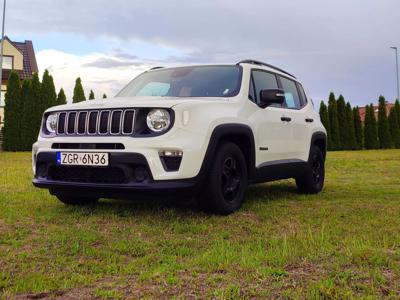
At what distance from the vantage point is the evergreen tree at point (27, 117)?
87.6 ft

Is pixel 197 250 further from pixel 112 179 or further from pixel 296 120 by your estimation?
pixel 296 120

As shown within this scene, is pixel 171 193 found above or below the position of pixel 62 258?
above

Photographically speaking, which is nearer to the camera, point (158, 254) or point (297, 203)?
point (158, 254)

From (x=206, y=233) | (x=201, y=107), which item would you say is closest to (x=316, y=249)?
(x=206, y=233)

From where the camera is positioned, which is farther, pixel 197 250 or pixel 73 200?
pixel 73 200

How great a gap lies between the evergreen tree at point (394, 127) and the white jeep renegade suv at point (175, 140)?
33132mm

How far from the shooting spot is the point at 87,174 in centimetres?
463

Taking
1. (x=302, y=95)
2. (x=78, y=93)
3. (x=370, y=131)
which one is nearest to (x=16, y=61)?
(x=78, y=93)

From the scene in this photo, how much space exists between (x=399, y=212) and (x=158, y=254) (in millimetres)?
2947

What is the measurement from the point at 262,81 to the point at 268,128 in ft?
2.26

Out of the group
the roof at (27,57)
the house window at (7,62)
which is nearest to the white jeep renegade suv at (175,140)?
the house window at (7,62)

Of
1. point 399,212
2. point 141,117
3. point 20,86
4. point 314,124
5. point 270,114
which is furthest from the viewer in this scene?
point 20,86

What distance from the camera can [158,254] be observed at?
11.4ft

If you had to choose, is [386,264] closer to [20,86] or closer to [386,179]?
[386,179]
